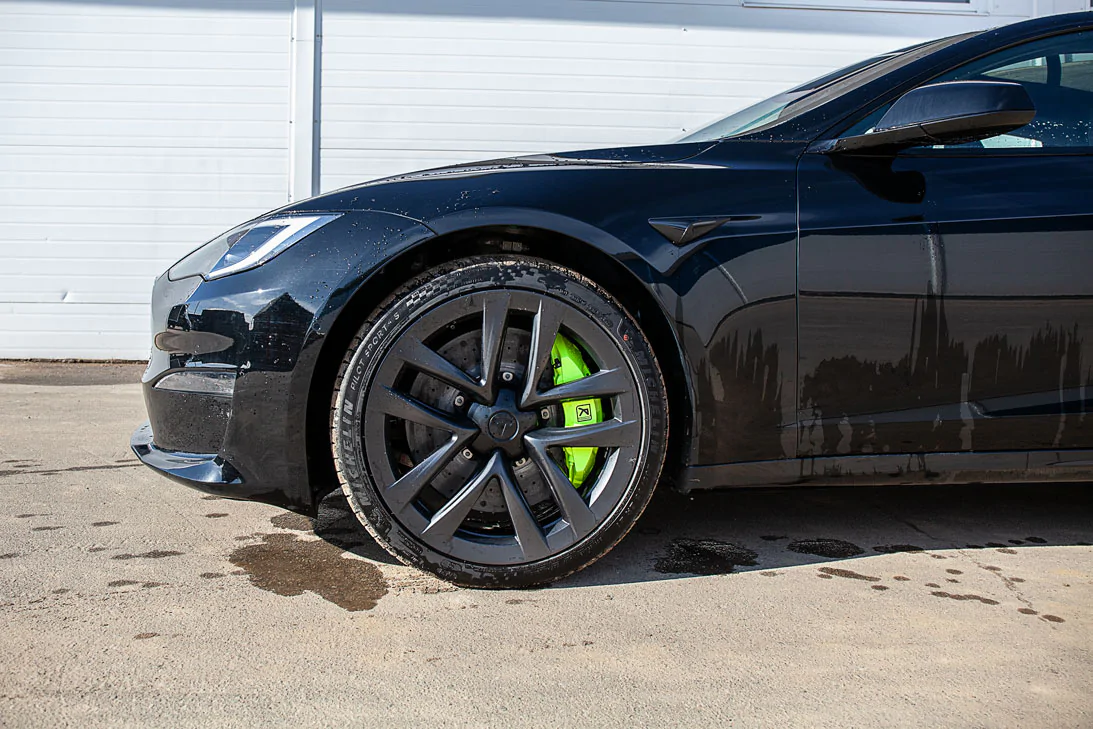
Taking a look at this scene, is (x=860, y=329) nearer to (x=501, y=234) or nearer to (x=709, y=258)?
(x=709, y=258)

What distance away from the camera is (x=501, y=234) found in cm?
198

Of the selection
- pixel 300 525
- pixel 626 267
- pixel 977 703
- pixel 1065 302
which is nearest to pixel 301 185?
pixel 300 525

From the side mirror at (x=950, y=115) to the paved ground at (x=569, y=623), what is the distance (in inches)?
39.5

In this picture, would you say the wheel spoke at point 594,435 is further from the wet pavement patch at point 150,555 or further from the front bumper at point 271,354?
the wet pavement patch at point 150,555

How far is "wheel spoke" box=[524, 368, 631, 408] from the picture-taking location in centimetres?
190

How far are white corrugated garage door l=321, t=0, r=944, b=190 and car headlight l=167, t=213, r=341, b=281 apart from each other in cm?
421

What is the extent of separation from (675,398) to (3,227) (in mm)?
5862

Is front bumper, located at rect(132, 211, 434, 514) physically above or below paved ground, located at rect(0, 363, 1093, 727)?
above

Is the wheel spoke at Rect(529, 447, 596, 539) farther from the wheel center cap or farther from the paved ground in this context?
the paved ground

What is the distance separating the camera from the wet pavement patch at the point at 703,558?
2084 millimetres

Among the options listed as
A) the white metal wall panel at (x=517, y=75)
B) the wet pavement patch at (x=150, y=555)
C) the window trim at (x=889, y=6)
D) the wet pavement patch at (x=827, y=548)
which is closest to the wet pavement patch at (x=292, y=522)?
the wet pavement patch at (x=150, y=555)

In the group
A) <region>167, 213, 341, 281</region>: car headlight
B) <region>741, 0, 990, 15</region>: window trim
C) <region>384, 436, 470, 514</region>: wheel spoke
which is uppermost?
<region>741, 0, 990, 15</region>: window trim

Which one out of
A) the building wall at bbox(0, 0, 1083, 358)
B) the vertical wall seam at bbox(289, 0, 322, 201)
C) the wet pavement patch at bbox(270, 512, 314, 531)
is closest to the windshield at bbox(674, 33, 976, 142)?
the wet pavement patch at bbox(270, 512, 314, 531)

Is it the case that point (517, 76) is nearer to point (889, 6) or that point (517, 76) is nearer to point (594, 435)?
point (889, 6)
